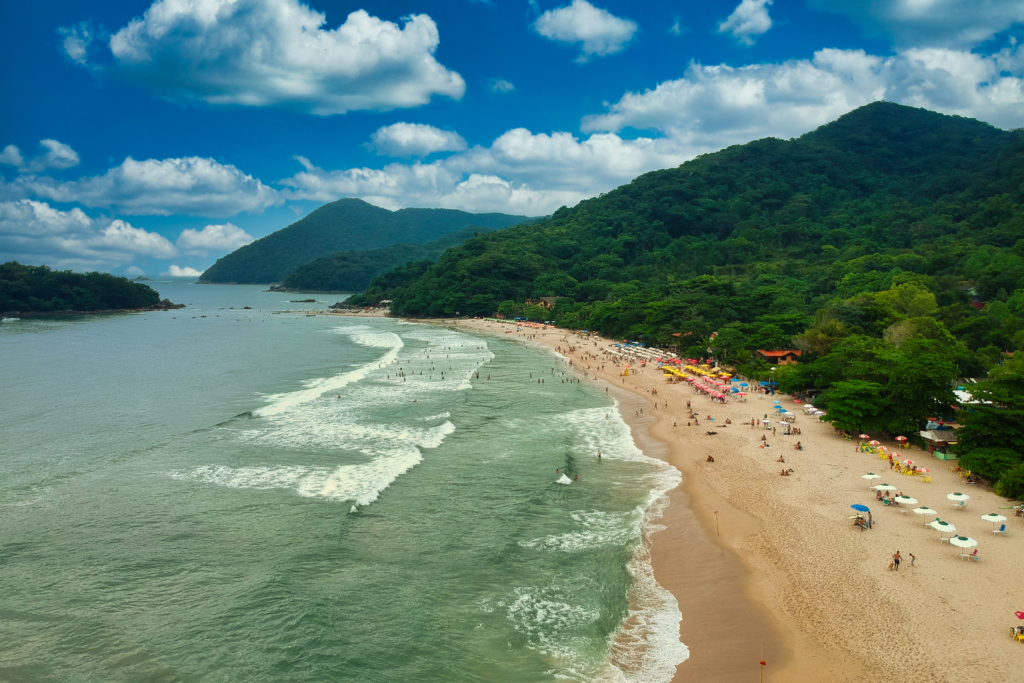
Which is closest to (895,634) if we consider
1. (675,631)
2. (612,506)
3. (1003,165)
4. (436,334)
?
(675,631)

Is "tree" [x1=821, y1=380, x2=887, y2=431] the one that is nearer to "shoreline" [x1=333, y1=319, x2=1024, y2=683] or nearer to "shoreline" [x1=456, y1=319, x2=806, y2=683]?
"shoreline" [x1=333, y1=319, x2=1024, y2=683]

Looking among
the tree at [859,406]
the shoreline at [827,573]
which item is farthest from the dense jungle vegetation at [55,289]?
the tree at [859,406]

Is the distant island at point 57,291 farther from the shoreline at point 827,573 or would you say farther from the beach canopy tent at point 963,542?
the beach canopy tent at point 963,542

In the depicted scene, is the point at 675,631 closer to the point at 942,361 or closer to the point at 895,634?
the point at 895,634

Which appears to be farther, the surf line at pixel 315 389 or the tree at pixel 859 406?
the surf line at pixel 315 389

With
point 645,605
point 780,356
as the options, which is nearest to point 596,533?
point 645,605

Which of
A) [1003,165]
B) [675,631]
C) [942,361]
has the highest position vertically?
[1003,165]
